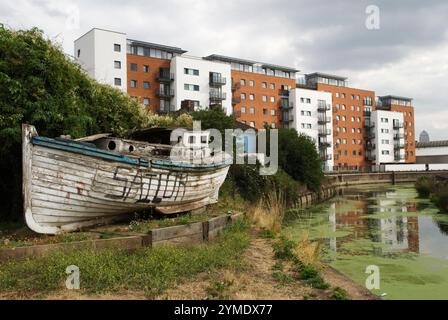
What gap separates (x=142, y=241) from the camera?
8.93m

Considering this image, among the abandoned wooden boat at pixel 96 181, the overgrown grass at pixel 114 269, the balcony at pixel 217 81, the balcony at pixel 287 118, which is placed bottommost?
the overgrown grass at pixel 114 269

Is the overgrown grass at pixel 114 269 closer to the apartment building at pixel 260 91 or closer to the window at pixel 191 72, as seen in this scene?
the window at pixel 191 72

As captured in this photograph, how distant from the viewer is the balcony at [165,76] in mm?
53181

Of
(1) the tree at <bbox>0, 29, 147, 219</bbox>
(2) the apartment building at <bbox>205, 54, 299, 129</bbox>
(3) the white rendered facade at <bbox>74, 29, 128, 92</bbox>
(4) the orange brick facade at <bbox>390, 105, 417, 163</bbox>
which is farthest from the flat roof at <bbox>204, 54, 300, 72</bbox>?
(1) the tree at <bbox>0, 29, 147, 219</bbox>

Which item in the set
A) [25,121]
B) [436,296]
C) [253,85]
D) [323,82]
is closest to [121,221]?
[25,121]

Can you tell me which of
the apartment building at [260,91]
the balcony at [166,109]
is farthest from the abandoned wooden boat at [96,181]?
the apartment building at [260,91]

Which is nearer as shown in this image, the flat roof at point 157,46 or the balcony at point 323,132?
the flat roof at point 157,46

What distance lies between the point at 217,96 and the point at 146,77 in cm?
998

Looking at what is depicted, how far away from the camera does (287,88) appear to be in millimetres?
70938

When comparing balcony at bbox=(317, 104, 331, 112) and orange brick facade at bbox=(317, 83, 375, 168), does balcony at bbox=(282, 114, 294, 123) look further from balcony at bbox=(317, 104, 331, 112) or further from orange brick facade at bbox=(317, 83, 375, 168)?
orange brick facade at bbox=(317, 83, 375, 168)

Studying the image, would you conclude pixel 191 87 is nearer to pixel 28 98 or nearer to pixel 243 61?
pixel 243 61

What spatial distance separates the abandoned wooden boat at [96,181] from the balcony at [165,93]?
41335 mm
